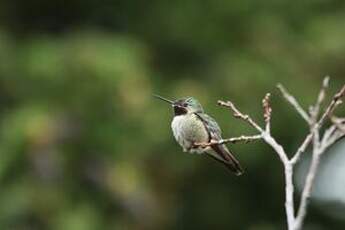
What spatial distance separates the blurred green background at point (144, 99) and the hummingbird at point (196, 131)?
506cm

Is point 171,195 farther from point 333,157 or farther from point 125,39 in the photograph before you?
point 333,157

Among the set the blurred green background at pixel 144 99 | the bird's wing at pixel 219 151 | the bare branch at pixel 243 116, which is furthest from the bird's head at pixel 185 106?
the blurred green background at pixel 144 99

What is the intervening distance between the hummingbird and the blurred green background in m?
5.06

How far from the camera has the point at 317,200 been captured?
9953 mm

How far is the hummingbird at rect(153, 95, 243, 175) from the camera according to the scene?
2.41 m

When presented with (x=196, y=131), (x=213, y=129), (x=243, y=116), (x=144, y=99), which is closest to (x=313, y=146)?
(x=243, y=116)

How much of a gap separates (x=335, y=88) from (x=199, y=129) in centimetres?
678

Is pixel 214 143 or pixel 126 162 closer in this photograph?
pixel 214 143

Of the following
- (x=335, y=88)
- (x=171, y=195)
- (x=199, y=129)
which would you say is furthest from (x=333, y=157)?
(x=199, y=129)

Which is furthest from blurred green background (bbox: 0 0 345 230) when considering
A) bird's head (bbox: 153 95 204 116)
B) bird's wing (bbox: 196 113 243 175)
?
bird's wing (bbox: 196 113 243 175)

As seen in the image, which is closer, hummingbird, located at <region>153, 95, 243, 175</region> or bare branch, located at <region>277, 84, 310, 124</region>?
bare branch, located at <region>277, 84, 310, 124</region>

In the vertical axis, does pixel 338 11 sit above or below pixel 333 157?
above

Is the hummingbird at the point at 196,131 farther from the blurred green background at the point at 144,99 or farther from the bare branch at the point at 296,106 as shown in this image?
the blurred green background at the point at 144,99

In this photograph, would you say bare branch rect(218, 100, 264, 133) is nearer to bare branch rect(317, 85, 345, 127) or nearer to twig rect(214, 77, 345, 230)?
twig rect(214, 77, 345, 230)
